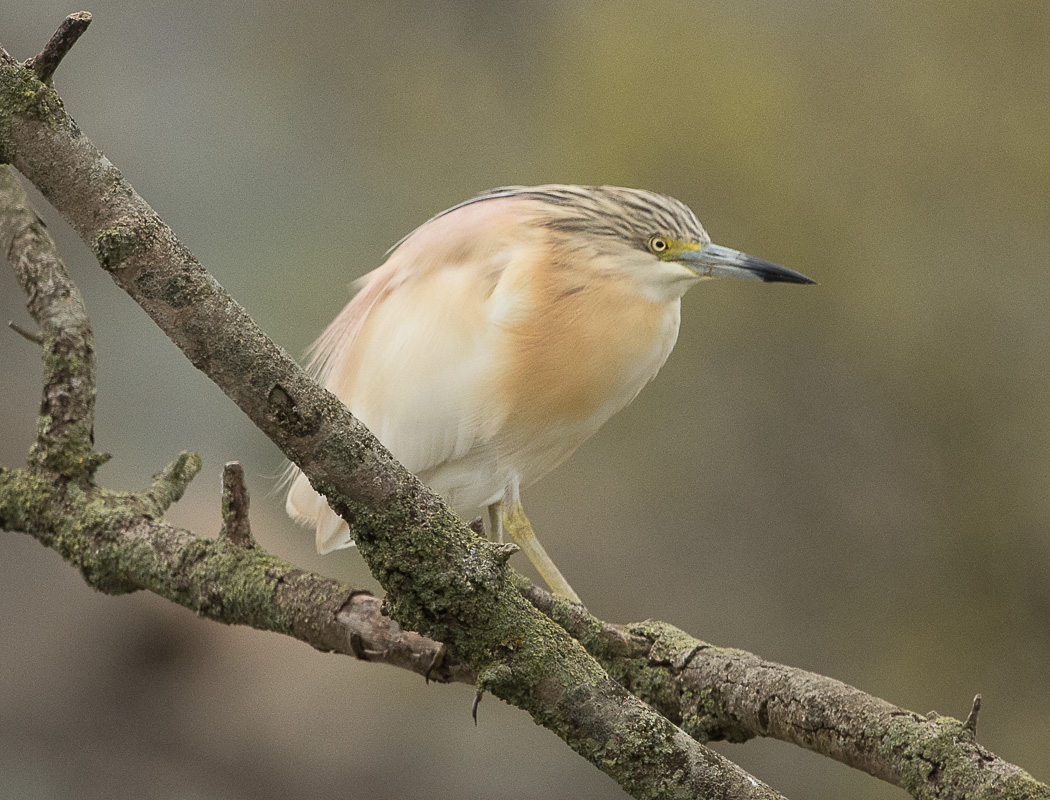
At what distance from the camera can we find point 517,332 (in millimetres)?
1016

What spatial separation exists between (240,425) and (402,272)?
1.20 m

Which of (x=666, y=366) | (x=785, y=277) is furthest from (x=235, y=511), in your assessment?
(x=666, y=366)

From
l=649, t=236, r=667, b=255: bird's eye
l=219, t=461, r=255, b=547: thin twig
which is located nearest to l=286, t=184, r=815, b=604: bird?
l=649, t=236, r=667, b=255: bird's eye

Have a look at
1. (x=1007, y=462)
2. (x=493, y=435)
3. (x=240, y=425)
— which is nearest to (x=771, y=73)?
(x=1007, y=462)

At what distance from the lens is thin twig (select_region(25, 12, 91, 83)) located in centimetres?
51

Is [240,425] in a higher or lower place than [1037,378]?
lower

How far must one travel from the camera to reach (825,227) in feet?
6.79

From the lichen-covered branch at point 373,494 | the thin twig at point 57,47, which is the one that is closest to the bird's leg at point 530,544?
the lichen-covered branch at point 373,494

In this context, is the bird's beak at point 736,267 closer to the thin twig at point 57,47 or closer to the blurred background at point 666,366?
the thin twig at point 57,47

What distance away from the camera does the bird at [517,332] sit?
40.1 inches

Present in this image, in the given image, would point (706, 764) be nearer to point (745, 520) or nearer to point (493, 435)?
point (493, 435)

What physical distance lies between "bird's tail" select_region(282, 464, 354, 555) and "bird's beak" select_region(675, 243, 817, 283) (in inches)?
15.9

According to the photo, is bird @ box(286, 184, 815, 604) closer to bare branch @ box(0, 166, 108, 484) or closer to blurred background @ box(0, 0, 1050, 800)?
bare branch @ box(0, 166, 108, 484)

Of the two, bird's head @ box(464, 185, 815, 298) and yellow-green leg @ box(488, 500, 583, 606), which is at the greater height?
bird's head @ box(464, 185, 815, 298)
